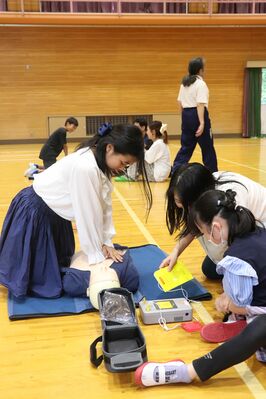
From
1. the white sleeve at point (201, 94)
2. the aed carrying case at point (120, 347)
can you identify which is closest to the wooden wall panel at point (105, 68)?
the white sleeve at point (201, 94)

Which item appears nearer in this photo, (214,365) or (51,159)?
(214,365)

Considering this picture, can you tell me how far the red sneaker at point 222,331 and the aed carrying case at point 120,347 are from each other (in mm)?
326

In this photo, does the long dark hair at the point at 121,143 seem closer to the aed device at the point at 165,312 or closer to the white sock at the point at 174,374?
the aed device at the point at 165,312

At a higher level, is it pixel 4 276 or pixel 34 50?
pixel 34 50

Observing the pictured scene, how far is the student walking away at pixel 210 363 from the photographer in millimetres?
1637

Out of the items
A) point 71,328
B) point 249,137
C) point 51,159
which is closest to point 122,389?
point 71,328

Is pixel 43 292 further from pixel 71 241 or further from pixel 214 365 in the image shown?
pixel 214 365

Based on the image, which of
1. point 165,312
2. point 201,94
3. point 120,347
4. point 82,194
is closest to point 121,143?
point 82,194

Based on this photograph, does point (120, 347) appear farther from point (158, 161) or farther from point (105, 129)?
point (158, 161)

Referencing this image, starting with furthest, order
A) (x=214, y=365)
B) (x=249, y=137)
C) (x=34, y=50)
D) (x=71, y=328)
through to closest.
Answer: (x=249, y=137), (x=34, y=50), (x=71, y=328), (x=214, y=365)

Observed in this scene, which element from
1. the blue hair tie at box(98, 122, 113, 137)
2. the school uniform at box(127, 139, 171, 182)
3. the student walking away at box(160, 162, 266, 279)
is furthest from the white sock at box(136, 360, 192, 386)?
the school uniform at box(127, 139, 171, 182)

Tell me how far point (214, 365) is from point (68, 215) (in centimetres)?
114

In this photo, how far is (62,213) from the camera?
2.46 metres

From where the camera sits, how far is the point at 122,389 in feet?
5.56
